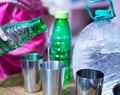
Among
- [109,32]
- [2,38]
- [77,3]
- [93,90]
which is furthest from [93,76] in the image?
[77,3]

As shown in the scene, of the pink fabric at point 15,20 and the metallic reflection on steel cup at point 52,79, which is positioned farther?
the pink fabric at point 15,20

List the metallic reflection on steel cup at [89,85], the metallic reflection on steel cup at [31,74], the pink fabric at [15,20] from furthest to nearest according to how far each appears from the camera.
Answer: the pink fabric at [15,20], the metallic reflection on steel cup at [31,74], the metallic reflection on steel cup at [89,85]

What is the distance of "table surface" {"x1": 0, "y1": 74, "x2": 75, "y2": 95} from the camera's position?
2.38 feet

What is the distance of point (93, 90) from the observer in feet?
1.98

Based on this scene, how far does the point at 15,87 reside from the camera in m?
0.77

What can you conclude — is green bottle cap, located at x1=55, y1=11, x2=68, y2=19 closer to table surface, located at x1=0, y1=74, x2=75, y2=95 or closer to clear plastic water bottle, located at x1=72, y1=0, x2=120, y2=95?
clear plastic water bottle, located at x1=72, y1=0, x2=120, y2=95

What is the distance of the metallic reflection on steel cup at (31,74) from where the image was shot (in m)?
0.71

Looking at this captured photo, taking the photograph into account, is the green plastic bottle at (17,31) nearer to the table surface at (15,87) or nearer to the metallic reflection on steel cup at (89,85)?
the table surface at (15,87)

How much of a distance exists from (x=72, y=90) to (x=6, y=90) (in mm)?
210

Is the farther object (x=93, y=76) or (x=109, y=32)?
(x=109, y=32)

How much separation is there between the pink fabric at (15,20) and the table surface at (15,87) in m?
0.04

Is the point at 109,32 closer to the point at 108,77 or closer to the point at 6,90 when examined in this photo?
the point at 108,77

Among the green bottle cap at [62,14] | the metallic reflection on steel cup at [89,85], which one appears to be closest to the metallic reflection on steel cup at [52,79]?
the metallic reflection on steel cup at [89,85]

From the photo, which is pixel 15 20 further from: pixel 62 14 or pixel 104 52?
pixel 104 52
